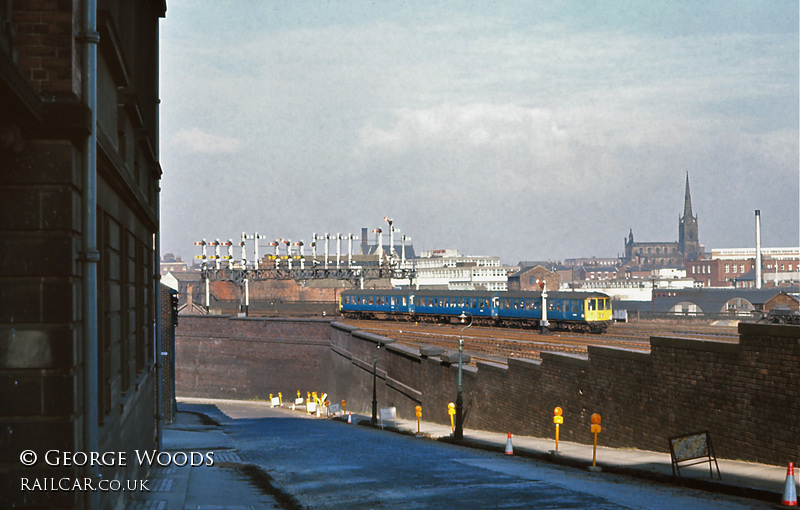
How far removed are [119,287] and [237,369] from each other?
63586 millimetres

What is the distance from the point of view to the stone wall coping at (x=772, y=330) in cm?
1764

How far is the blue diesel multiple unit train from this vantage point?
55031 mm

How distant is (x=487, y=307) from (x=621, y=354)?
132 feet

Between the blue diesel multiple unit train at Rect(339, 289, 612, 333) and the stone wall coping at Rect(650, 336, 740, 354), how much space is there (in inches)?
1261

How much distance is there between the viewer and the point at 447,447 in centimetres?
2761

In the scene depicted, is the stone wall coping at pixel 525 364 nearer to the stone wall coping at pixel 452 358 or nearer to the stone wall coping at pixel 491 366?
the stone wall coping at pixel 491 366

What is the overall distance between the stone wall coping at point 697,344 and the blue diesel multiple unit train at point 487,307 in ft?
105

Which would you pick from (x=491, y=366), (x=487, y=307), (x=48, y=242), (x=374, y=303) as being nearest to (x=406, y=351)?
(x=491, y=366)

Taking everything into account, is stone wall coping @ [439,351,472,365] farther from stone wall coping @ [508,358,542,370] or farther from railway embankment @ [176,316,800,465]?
stone wall coping @ [508,358,542,370]

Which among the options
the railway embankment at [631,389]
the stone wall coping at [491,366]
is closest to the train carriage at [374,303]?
the railway embankment at [631,389]

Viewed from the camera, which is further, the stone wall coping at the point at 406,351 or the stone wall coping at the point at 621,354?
the stone wall coping at the point at 406,351

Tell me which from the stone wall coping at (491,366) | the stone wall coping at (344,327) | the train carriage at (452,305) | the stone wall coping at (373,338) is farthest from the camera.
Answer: the train carriage at (452,305)

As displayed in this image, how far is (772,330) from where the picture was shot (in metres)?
18.3

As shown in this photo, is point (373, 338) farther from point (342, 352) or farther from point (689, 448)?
point (689, 448)
